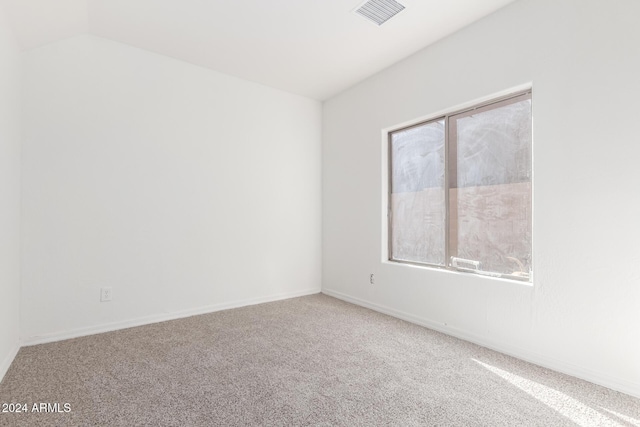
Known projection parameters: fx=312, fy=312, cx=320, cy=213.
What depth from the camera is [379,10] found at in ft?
8.10

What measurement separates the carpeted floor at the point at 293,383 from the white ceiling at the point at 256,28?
2.46m

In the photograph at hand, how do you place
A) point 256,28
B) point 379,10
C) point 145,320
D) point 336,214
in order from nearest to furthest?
point 379,10
point 256,28
point 145,320
point 336,214

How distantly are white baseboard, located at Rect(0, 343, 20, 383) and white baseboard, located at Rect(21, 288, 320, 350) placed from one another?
0.15 metres

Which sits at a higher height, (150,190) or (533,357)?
(150,190)

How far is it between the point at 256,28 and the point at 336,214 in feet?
7.43

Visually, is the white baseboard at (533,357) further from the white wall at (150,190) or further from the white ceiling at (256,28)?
the white ceiling at (256,28)

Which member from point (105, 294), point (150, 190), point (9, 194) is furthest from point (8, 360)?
point (150, 190)

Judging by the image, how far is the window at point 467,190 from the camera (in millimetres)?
2413

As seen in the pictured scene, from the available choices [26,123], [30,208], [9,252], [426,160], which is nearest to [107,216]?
[30,208]

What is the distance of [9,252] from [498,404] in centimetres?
325

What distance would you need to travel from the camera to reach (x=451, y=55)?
277 centimetres

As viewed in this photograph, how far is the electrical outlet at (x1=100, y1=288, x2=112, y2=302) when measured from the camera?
9.10ft

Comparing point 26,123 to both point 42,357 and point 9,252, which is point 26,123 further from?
point 42,357

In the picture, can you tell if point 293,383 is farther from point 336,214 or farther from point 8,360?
point 336,214
